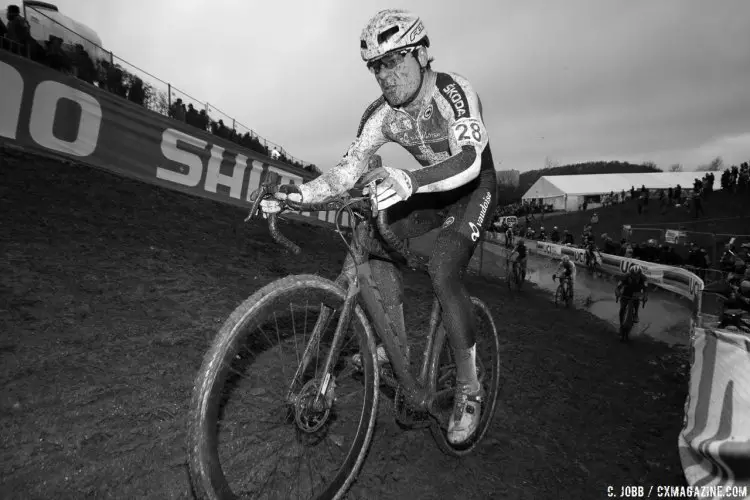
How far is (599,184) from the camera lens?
5778cm

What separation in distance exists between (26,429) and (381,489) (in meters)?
2.45

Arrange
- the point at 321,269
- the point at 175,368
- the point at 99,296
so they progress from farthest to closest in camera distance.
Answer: the point at 321,269 → the point at 99,296 → the point at 175,368

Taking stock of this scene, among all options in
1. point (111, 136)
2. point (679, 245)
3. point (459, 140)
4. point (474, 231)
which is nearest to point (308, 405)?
point (474, 231)

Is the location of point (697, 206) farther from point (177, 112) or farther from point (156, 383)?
point (156, 383)

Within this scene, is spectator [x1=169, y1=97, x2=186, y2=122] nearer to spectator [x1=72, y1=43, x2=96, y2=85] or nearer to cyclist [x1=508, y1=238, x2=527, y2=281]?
spectator [x1=72, y1=43, x2=96, y2=85]

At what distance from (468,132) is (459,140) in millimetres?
93

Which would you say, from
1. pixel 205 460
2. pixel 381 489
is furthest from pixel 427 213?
pixel 205 460

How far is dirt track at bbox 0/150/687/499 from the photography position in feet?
8.64

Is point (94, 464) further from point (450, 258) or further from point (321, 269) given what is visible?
point (321, 269)

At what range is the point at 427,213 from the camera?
3195 millimetres

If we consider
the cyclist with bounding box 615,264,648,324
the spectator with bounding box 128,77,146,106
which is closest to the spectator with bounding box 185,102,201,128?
the spectator with bounding box 128,77,146,106

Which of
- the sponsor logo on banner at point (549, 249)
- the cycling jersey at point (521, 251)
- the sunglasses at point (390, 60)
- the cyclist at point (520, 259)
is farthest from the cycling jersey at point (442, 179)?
the sponsor logo on banner at point (549, 249)

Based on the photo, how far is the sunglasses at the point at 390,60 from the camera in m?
2.82

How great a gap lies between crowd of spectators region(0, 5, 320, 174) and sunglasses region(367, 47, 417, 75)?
11454 millimetres
